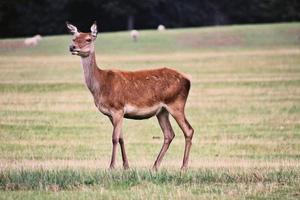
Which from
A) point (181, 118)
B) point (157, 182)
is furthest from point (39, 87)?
point (157, 182)

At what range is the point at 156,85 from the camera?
598 inches

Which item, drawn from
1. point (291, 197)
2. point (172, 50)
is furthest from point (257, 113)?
point (172, 50)

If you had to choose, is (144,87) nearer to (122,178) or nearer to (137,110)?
(137,110)

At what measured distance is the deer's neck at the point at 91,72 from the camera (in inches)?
585

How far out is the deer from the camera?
575 inches

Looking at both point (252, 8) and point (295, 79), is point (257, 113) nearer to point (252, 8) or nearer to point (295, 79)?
point (295, 79)

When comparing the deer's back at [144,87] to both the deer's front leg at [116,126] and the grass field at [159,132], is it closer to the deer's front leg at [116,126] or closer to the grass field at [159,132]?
the deer's front leg at [116,126]

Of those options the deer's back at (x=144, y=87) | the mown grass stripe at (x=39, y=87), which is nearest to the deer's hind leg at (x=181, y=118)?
the deer's back at (x=144, y=87)

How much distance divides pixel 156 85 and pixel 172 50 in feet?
140

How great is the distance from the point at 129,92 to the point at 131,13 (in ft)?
226

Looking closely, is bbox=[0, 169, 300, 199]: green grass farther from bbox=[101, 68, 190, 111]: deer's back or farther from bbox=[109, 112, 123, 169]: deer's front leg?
bbox=[101, 68, 190, 111]: deer's back

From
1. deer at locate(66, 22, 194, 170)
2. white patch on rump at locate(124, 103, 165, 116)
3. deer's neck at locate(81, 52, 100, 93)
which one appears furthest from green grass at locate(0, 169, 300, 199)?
deer's neck at locate(81, 52, 100, 93)

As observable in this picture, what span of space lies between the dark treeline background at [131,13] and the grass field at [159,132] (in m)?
24.4

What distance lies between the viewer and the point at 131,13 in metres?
83.2
